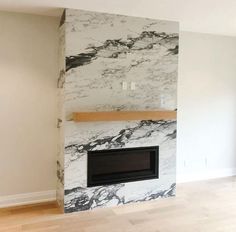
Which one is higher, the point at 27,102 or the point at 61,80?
the point at 61,80

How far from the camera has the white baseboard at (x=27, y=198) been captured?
3.67 meters

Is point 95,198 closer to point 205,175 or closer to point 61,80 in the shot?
point 61,80

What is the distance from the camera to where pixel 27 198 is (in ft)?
12.3

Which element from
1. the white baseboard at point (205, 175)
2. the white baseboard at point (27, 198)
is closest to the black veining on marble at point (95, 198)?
the white baseboard at point (27, 198)

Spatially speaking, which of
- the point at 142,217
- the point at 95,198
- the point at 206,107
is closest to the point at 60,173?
the point at 95,198

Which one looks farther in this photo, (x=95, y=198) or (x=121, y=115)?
(x=95, y=198)

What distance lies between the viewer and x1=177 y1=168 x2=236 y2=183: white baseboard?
4704 millimetres

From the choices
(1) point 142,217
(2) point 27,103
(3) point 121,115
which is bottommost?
(1) point 142,217

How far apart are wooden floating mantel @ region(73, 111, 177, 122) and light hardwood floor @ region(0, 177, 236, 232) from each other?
3.83ft

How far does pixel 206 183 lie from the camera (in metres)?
4.64

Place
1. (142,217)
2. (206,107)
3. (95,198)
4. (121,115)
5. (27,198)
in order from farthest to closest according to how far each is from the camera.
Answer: (206,107) → (27,198) → (95,198) → (121,115) → (142,217)

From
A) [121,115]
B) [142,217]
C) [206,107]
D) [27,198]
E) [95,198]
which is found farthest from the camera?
[206,107]

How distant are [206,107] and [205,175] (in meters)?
1.19

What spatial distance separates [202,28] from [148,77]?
1.31 meters
